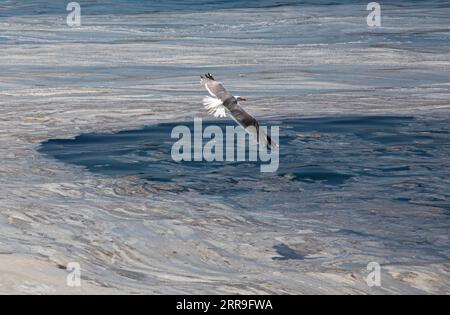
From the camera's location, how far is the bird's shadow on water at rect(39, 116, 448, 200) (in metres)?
7.91

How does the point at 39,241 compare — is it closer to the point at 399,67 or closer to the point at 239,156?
the point at 239,156

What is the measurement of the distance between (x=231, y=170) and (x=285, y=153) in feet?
2.35

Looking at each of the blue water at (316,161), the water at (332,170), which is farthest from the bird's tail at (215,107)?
the blue water at (316,161)

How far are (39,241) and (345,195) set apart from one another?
2.33 meters

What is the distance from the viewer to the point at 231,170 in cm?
817

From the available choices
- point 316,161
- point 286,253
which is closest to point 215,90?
point 286,253

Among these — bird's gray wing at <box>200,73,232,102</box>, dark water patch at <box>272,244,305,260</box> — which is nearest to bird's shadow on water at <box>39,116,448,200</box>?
dark water patch at <box>272,244,305,260</box>

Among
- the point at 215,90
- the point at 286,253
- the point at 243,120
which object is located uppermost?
the point at 215,90

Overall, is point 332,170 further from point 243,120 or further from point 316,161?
point 243,120

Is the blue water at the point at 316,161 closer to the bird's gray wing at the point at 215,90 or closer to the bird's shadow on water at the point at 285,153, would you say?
the bird's shadow on water at the point at 285,153

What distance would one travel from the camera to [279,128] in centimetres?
979

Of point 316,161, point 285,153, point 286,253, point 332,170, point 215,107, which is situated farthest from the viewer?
point 285,153

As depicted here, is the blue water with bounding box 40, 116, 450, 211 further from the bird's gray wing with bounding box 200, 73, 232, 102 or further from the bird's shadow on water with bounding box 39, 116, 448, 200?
the bird's gray wing with bounding box 200, 73, 232, 102

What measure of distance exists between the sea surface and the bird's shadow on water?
22 millimetres
